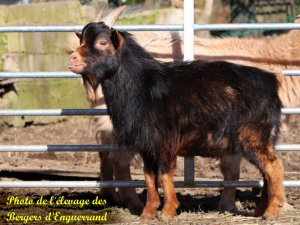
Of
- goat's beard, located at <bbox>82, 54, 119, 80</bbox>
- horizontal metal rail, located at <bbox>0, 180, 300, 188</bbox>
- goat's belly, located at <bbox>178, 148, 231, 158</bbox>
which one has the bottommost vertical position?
horizontal metal rail, located at <bbox>0, 180, 300, 188</bbox>

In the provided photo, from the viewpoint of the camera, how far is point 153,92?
6.39 meters

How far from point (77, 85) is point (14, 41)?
4.60 feet

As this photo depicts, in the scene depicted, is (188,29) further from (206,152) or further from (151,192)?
(151,192)

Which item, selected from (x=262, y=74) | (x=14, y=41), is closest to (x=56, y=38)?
(x=14, y=41)

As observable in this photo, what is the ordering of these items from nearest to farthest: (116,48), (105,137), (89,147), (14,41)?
(116,48)
(89,147)
(105,137)
(14,41)

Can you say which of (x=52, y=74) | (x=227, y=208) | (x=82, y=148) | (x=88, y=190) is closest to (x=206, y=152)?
(x=227, y=208)

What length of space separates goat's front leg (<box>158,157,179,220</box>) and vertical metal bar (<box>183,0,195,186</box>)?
0.64 metres

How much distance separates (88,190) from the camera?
28.0ft

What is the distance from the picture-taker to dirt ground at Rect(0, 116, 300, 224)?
6762 mm

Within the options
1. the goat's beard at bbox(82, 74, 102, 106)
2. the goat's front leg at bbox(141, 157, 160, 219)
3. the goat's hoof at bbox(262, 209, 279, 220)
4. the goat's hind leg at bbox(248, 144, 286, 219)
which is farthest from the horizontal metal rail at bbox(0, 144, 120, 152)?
the goat's hoof at bbox(262, 209, 279, 220)

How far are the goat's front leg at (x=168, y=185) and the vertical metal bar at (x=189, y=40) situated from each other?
64cm

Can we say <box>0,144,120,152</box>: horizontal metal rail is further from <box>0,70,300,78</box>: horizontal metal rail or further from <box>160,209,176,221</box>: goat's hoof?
<box>160,209,176,221</box>: goat's hoof

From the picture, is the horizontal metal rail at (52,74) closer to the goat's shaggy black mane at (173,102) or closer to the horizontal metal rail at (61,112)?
the horizontal metal rail at (61,112)

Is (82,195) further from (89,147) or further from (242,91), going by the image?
(242,91)
